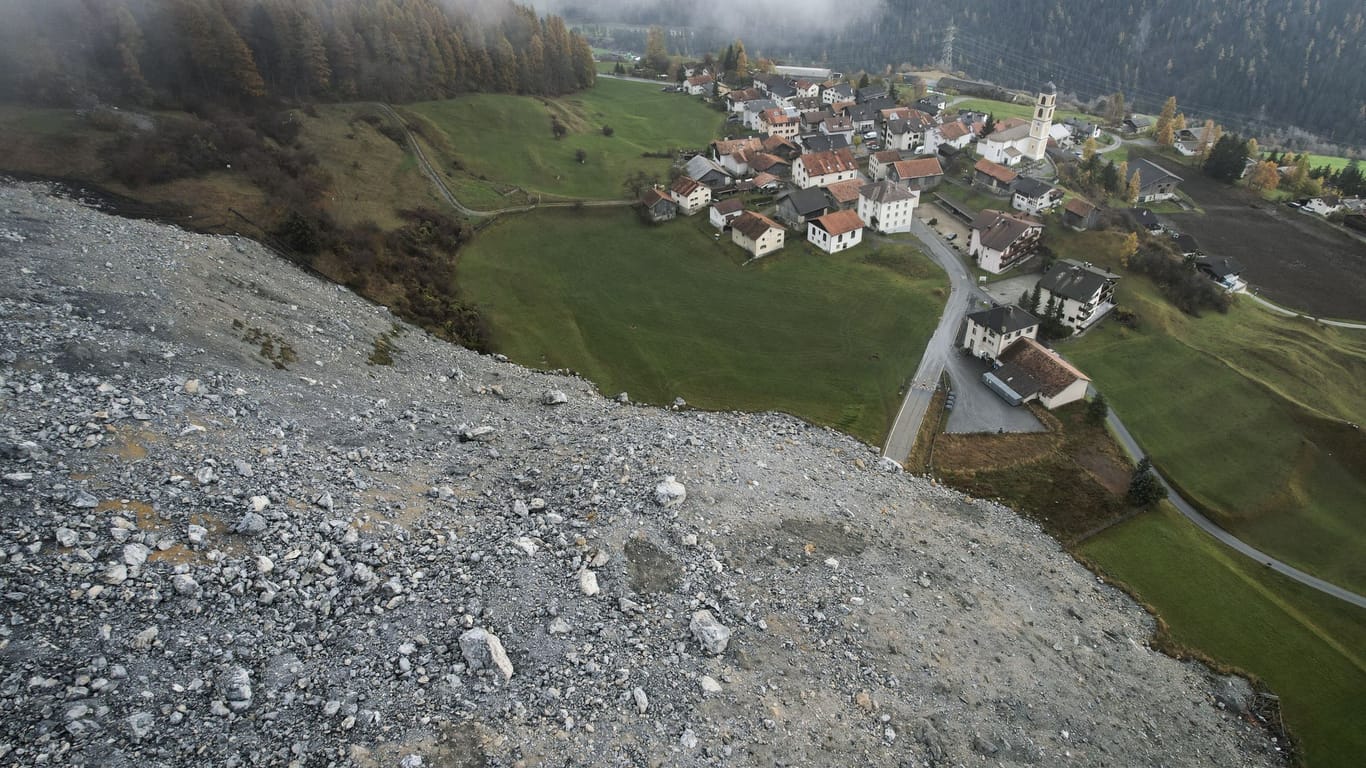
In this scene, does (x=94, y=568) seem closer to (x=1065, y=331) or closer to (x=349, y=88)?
(x=1065, y=331)

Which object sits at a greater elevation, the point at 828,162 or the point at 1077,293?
the point at 828,162

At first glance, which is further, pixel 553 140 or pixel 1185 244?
pixel 553 140

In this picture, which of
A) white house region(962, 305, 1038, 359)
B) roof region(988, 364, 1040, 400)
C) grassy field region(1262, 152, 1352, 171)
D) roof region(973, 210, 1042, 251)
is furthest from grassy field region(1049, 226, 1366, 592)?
grassy field region(1262, 152, 1352, 171)

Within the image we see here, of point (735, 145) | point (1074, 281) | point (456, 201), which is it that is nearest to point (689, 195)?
point (735, 145)

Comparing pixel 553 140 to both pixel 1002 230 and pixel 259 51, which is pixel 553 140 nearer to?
pixel 259 51

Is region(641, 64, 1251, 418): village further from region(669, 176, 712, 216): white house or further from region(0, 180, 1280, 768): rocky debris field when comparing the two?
region(0, 180, 1280, 768): rocky debris field
